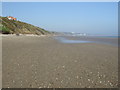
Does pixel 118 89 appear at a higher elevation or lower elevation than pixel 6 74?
lower

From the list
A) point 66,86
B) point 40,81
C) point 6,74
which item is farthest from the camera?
point 6,74

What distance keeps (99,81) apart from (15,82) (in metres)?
3.97

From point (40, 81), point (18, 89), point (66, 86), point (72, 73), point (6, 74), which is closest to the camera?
point (18, 89)

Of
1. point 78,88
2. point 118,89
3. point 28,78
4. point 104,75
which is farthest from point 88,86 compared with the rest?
point 28,78

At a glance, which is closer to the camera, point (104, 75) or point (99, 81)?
point (99, 81)

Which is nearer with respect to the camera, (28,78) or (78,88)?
(78,88)

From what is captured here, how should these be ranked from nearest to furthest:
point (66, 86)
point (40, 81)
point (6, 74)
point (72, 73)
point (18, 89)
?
point (18, 89) → point (66, 86) → point (40, 81) → point (6, 74) → point (72, 73)

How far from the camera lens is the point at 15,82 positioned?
4105 millimetres

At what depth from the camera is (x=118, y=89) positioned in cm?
390

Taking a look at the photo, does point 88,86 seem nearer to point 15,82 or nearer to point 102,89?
point 102,89

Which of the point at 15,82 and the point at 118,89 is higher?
the point at 15,82

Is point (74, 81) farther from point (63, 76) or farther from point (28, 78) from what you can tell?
point (28, 78)

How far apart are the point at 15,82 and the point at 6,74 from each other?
42.6 inches

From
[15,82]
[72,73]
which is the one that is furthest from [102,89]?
[15,82]
